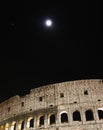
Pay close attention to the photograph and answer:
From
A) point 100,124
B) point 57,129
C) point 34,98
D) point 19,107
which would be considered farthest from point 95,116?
point 19,107

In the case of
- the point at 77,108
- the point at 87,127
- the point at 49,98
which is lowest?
Result: the point at 87,127

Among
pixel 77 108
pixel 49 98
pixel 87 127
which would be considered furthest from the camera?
pixel 49 98

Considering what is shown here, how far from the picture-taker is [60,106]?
65.3 feet

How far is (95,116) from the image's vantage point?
18.7 metres

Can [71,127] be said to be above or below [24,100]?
below

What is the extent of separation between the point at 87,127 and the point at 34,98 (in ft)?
20.1

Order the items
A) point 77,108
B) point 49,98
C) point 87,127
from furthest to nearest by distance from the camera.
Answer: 1. point 49,98
2. point 77,108
3. point 87,127

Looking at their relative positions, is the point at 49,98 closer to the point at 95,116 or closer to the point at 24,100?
the point at 24,100

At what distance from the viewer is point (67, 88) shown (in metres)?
20.6

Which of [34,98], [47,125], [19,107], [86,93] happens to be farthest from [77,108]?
[19,107]

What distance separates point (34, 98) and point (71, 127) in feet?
16.4

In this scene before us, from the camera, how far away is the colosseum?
18.8 m

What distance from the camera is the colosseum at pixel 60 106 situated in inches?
741

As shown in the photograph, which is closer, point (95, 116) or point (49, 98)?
point (95, 116)
